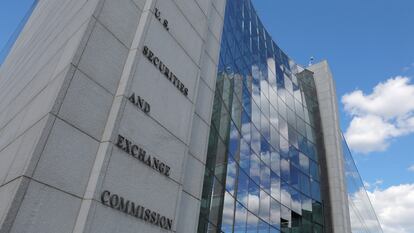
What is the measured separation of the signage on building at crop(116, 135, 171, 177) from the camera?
8.97 m

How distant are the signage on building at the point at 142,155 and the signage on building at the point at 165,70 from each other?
9.26ft

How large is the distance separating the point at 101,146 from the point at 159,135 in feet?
6.66

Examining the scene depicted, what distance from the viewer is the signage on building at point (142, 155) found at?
8969 mm

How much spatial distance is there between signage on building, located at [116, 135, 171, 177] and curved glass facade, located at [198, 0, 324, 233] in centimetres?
463

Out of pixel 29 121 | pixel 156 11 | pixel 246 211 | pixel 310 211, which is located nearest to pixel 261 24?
pixel 310 211

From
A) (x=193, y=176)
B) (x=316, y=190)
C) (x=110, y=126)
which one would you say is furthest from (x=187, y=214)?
(x=316, y=190)

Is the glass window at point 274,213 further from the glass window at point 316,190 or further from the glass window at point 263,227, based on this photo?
the glass window at point 316,190

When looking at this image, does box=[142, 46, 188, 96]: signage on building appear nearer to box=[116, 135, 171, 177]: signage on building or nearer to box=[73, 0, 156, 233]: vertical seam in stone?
box=[73, 0, 156, 233]: vertical seam in stone

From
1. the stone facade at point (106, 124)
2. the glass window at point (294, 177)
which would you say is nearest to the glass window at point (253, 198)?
the glass window at point (294, 177)

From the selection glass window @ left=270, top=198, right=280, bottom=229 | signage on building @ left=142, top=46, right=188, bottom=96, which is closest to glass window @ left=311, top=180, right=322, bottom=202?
glass window @ left=270, top=198, right=280, bottom=229

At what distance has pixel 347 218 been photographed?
28516 mm

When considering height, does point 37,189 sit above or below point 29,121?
below

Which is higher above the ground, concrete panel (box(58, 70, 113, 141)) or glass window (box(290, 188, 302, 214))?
glass window (box(290, 188, 302, 214))

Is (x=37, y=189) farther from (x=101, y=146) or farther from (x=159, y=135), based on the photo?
(x=159, y=135)
